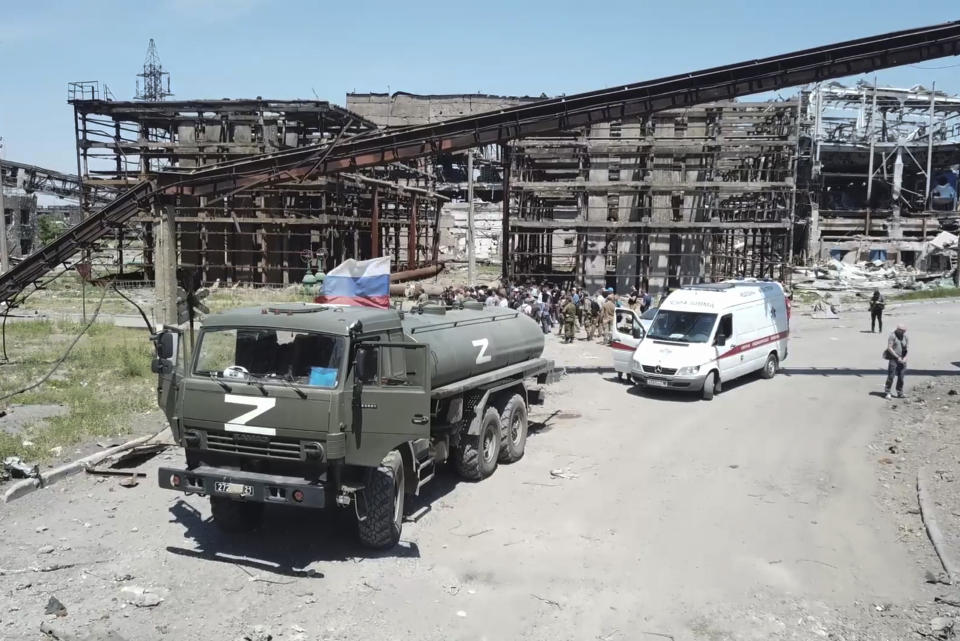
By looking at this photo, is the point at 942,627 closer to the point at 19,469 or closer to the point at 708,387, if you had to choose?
the point at 708,387

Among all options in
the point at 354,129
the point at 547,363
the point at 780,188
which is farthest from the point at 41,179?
the point at 547,363

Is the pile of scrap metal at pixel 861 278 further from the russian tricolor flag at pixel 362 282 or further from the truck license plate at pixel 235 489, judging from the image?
the truck license plate at pixel 235 489

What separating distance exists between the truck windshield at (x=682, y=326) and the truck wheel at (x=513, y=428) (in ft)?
19.3

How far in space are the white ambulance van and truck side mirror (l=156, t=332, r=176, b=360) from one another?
419 inches

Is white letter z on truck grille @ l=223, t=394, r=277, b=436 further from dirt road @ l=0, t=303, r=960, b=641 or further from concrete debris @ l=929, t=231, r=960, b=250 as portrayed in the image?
concrete debris @ l=929, t=231, r=960, b=250

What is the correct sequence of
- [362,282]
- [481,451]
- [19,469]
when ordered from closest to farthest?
[19,469]
[481,451]
[362,282]

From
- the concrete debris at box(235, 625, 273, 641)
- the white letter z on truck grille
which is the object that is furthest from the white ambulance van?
the concrete debris at box(235, 625, 273, 641)

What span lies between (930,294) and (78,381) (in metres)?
37.9

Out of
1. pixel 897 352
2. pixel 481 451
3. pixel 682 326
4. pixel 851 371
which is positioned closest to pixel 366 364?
pixel 481 451

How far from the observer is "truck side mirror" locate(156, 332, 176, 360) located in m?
8.14

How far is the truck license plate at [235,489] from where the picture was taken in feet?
23.9

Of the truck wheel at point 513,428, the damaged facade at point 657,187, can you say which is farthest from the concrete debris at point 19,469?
the damaged facade at point 657,187

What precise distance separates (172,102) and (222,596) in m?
36.4

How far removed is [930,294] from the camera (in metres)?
37.7
